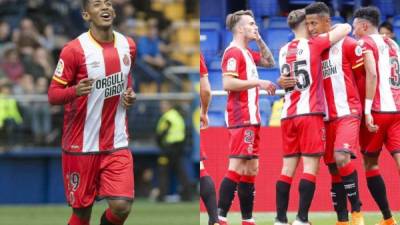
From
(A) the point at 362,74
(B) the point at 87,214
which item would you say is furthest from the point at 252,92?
(B) the point at 87,214

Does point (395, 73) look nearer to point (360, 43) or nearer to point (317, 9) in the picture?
point (360, 43)

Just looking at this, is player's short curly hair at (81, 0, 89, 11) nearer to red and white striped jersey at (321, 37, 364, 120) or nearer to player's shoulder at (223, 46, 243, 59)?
player's shoulder at (223, 46, 243, 59)

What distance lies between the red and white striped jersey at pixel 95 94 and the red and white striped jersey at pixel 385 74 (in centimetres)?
251

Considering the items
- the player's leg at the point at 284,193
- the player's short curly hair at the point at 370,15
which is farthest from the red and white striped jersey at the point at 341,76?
the player's leg at the point at 284,193

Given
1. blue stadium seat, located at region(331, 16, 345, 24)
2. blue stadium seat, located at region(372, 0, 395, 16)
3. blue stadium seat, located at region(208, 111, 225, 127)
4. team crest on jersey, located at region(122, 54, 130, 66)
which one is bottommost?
blue stadium seat, located at region(208, 111, 225, 127)

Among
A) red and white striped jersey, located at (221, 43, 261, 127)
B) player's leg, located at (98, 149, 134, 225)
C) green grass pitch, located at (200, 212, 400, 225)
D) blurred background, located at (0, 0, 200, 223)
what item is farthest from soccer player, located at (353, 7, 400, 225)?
blurred background, located at (0, 0, 200, 223)

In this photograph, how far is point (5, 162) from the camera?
16.8 meters

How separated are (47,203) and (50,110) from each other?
1.65 metres

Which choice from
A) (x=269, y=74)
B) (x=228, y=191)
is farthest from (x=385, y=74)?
(x=269, y=74)

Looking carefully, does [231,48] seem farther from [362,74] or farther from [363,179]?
[363,179]

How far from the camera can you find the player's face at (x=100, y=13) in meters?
6.84

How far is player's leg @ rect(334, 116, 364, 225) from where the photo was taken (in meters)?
7.87

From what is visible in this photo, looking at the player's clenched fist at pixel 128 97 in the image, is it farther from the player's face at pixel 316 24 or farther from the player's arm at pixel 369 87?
the player's arm at pixel 369 87

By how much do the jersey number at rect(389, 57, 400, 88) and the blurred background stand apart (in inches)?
323
